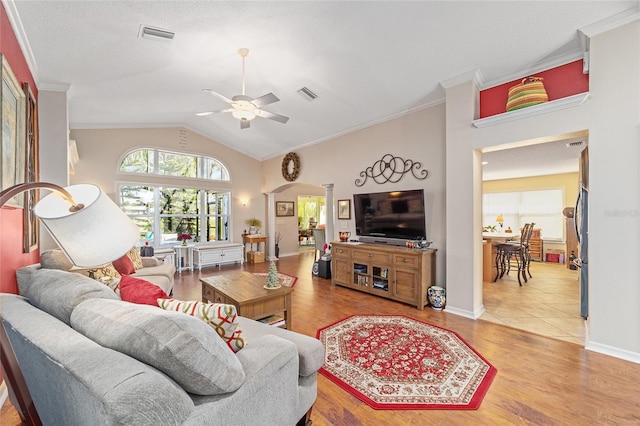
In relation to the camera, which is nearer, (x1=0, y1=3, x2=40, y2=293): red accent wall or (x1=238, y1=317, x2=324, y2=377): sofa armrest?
(x1=238, y1=317, x2=324, y2=377): sofa armrest

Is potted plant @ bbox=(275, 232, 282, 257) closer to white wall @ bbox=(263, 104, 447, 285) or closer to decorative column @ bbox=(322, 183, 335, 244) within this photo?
white wall @ bbox=(263, 104, 447, 285)

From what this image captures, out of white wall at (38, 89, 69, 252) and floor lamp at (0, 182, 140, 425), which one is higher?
white wall at (38, 89, 69, 252)

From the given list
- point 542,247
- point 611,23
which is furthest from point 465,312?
point 542,247

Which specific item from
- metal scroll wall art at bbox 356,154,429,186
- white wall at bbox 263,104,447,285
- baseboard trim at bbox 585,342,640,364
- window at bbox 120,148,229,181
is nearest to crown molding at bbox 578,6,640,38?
white wall at bbox 263,104,447,285

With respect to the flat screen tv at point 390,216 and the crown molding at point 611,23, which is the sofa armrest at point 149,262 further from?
the crown molding at point 611,23

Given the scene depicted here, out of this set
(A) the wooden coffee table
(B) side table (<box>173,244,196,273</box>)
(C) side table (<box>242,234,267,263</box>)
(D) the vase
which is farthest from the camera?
(C) side table (<box>242,234,267,263</box>)

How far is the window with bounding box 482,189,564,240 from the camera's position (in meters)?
7.47

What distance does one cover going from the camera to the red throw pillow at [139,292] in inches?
57.2

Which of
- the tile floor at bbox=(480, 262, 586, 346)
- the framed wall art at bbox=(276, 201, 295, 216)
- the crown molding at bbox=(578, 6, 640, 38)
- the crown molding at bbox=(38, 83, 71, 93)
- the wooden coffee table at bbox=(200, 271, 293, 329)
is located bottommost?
the tile floor at bbox=(480, 262, 586, 346)

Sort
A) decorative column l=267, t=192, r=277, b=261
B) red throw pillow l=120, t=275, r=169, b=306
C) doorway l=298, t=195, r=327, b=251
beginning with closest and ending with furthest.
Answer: red throw pillow l=120, t=275, r=169, b=306, decorative column l=267, t=192, r=277, b=261, doorway l=298, t=195, r=327, b=251

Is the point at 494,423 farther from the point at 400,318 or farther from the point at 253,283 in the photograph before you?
the point at 253,283

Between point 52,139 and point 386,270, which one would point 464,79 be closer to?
point 386,270

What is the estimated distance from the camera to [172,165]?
6.66 meters

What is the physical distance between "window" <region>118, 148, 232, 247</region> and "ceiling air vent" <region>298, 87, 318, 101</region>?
12.9 feet
